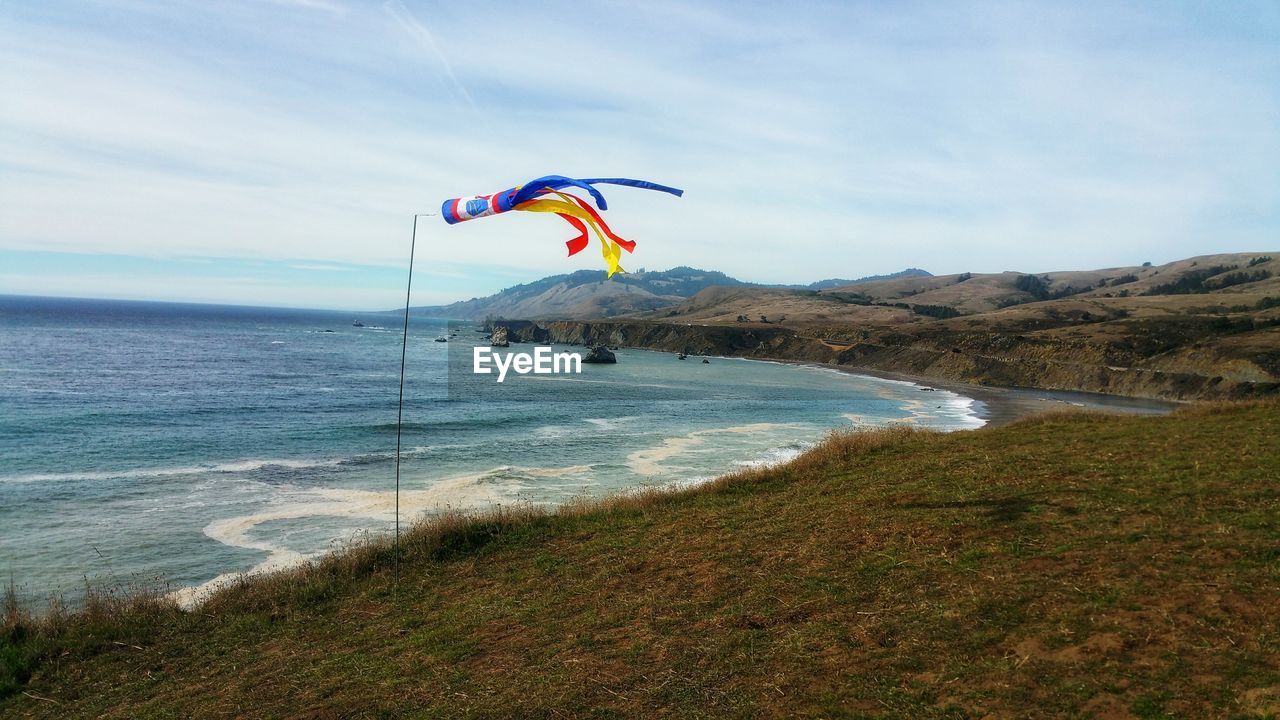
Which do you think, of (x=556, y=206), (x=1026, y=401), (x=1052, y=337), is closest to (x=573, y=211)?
(x=556, y=206)

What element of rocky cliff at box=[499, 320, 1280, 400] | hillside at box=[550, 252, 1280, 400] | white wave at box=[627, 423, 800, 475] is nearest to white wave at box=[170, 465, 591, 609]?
white wave at box=[627, 423, 800, 475]

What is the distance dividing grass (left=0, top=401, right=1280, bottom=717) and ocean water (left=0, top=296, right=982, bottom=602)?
6.75 m

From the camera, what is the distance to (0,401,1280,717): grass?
267 inches

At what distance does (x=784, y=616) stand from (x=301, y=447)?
31099 millimetres

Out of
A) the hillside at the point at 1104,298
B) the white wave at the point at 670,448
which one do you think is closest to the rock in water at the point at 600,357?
the white wave at the point at 670,448

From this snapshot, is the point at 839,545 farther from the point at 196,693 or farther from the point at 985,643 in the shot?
the point at 196,693

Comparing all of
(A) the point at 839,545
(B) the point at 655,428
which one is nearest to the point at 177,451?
(B) the point at 655,428

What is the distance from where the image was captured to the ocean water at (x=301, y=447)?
1931cm

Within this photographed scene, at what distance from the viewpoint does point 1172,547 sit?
9102 millimetres

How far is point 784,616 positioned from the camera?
870 cm

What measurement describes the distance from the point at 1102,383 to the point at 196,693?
78.7 m

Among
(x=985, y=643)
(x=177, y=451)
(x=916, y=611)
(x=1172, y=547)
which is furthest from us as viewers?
(x=177, y=451)

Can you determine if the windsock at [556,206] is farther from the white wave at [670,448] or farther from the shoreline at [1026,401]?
the shoreline at [1026,401]

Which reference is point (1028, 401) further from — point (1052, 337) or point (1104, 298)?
point (1104, 298)
